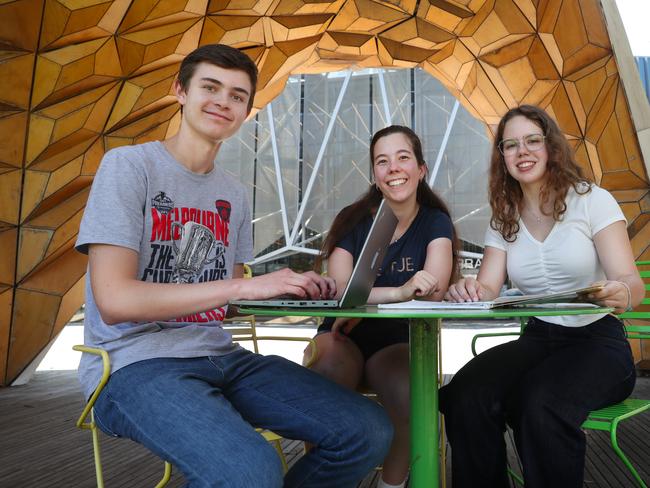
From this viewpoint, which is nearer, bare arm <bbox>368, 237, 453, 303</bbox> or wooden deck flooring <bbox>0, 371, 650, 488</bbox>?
bare arm <bbox>368, 237, 453, 303</bbox>

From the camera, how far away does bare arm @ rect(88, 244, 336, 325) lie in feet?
4.64

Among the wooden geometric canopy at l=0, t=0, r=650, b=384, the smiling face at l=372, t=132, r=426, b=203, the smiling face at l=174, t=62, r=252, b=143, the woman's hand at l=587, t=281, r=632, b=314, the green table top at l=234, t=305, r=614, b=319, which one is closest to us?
the green table top at l=234, t=305, r=614, b=319

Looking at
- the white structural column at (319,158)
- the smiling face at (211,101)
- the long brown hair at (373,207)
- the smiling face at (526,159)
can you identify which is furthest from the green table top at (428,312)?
the white structural column at (319,158)

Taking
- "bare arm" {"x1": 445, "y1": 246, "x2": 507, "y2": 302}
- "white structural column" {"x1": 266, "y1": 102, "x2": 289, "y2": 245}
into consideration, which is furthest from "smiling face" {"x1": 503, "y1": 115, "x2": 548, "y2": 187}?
"white structural column" {"x1": 266, "y1": 102, "x2": 289, "y2": 245}

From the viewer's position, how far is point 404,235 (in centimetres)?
A: 245

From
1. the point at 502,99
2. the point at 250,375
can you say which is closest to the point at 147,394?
the point at 250,375

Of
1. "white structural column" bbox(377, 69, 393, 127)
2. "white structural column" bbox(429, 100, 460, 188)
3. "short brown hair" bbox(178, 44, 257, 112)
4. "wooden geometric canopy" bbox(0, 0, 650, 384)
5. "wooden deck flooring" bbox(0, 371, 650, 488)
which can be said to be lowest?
"wooden deck flooring" bbox(0, 371, 650, 488)

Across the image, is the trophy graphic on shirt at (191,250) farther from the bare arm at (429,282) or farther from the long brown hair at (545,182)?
the long brown hair at (545,182)

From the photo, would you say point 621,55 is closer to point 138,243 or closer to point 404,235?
point 404,235

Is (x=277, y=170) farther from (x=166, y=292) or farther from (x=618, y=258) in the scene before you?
(x=166, y=292)

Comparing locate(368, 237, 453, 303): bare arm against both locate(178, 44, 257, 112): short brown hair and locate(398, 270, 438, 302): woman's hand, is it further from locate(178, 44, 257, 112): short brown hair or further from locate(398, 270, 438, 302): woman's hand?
locate(178, 44, 257, 112): short brown hair

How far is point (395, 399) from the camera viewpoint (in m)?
2.10

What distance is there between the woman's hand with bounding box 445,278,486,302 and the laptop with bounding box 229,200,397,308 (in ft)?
1.18

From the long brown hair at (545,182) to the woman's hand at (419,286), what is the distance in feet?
1.87
